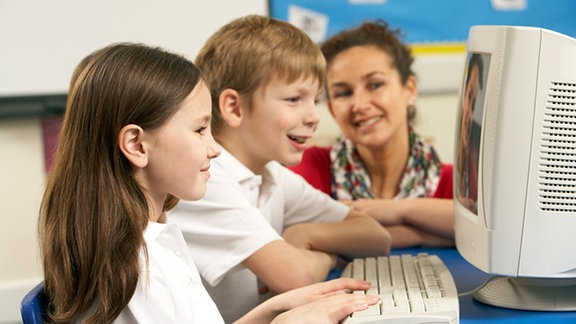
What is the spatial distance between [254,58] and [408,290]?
1.84 feet

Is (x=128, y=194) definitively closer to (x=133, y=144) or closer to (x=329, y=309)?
(x=133, y=144)

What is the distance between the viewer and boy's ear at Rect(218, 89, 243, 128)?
4.81 ft

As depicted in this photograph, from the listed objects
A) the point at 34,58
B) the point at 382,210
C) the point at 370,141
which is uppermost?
the point at 34,58

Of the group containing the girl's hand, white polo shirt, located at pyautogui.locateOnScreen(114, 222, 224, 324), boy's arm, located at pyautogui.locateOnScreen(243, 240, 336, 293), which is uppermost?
white polo shirt, located at pyautogui.locateOnScreen(114, 222, 224, 324)

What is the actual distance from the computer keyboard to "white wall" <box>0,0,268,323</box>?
164cm

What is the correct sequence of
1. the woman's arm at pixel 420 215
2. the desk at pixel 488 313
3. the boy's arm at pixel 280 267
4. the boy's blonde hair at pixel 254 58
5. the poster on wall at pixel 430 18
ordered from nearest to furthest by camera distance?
the desk at pixel 488 313 → the boy's arm at pixel 280 267 → the boy's blonde hair at pixel 254 58 → the woman's arm at pixel 420 215 → the poster on wall at pixel 430 18

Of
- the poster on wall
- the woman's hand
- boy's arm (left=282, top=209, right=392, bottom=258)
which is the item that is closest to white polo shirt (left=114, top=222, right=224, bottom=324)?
boy's arm (left=282, top=209, right=392, bottom=258)

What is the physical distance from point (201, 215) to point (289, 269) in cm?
19

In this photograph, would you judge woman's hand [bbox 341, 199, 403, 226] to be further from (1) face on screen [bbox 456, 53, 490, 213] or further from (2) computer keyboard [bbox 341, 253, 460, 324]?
(1) face on screen [bbox 456, 53, 490, 213]

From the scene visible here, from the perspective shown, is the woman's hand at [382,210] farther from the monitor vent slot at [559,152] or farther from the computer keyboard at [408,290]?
the monitor vent slot at [559,152]

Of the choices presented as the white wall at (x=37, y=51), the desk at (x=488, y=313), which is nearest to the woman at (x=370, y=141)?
the desk at (x=488, y=313)

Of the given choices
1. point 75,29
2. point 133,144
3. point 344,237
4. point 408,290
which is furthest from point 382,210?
point 75,29

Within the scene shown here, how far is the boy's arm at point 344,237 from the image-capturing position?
1.53m

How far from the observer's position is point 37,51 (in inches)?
106
